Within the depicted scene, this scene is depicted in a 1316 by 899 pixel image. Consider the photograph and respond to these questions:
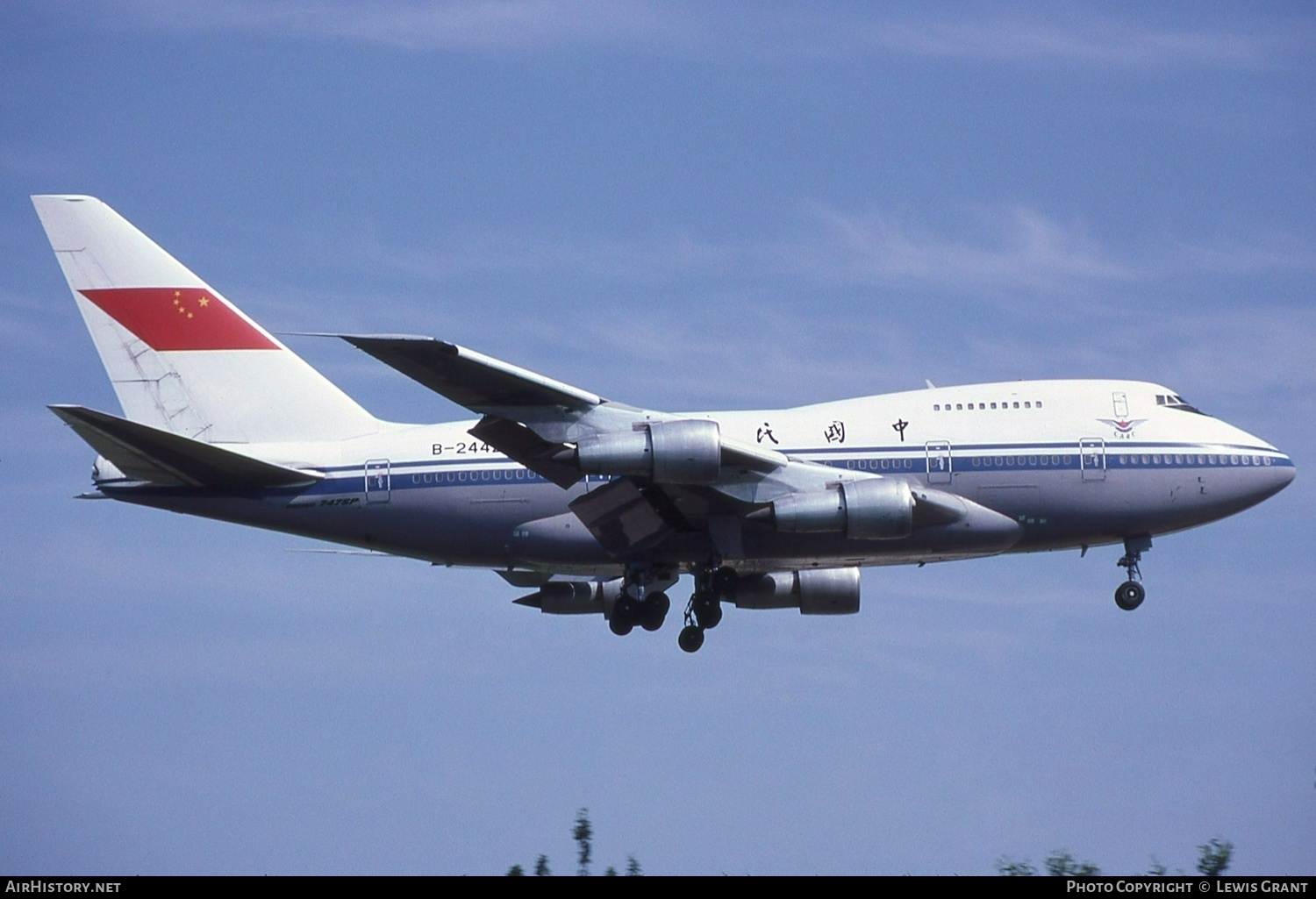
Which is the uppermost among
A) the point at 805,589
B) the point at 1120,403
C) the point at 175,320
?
the point at 175,320

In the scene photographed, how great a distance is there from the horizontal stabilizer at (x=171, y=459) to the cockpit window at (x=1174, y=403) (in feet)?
76.7

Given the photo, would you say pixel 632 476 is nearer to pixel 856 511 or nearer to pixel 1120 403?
pixel 856 511

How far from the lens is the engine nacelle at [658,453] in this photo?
4162 centimetres

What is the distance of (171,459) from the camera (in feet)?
147

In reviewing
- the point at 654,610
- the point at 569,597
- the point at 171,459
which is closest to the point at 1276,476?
the point at 654,610

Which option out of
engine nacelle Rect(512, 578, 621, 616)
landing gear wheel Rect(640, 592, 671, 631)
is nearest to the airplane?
landing gear wheel Rect(640, 592, 671, 631)

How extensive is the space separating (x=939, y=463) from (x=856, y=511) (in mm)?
4004

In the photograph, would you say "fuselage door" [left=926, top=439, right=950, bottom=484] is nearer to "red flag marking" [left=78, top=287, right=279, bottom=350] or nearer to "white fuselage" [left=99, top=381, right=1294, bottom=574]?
"white fuselage" [left=99, top=381, right=1294, bottom=574]

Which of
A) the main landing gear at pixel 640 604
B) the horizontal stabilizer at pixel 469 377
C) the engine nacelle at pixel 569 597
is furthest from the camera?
the engine nacelle at pixel 569 597

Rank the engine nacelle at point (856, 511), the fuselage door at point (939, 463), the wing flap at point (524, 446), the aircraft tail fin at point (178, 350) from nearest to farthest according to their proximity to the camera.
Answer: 1. the wing flap at point (524, 446)
2. the engine nacelle at point (856, 511)
3. the fuselage door at point (939, 463)
4. the aircraft tail fin at point (178, 350)

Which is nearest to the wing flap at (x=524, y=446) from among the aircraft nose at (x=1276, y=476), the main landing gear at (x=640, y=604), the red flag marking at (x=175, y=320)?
the main landing gear at (x=640, y=604)

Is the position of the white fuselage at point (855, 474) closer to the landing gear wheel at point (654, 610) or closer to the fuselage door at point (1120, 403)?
the fuselage door at point (1120, 403)

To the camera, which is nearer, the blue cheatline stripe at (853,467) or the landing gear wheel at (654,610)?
the blue cheatline stripe at (853,467)

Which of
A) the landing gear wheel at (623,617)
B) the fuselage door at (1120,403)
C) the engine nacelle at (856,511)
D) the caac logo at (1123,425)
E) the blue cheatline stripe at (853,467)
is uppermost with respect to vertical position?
the fuselage door at (1120,403)
